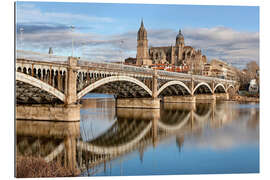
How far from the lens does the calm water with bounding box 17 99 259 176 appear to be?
1477 centimetres

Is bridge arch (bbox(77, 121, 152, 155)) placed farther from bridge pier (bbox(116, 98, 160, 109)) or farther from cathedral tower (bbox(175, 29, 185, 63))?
cathedral tower (bbox(175, 29, 185, 63))

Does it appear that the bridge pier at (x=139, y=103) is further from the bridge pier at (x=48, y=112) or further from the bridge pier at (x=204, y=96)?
the bridge pier at (x=204, y=96)

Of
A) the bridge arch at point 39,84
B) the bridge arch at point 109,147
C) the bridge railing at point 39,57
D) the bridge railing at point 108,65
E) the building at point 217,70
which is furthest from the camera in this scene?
the building at point 217,70

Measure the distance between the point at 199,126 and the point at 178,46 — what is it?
116514 mm

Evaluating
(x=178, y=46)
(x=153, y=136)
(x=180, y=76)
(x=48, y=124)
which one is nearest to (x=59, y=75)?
(x=48, y=124)

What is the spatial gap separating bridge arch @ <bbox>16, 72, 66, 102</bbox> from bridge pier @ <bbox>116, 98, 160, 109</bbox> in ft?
61.3

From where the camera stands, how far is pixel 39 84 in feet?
74.9

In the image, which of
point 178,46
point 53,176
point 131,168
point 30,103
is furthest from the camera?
point 178,46

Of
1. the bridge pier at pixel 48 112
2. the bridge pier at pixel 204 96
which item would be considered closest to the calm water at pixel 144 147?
the bridge pier at pixel 48 112

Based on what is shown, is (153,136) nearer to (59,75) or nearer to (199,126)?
(199,126)

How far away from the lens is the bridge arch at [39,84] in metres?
21.3

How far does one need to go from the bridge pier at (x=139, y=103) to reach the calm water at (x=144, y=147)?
41.8 ft

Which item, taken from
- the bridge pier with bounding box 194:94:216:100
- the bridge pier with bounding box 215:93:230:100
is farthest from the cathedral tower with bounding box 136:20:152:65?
the bridge pier with bounding box 194:94:216:100

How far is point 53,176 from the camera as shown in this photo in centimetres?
1196
